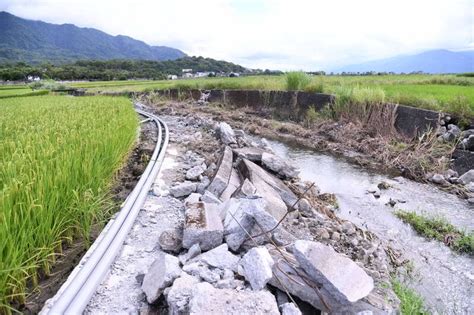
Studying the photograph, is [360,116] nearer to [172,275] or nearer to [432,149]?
[432,149]

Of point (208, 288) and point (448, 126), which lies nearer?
point (208, 288)

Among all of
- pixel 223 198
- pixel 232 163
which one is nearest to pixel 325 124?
pixel 232 163

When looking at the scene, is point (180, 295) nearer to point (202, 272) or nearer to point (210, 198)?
point (202, 272)

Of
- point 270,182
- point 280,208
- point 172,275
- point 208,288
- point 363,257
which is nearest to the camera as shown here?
point 208,288

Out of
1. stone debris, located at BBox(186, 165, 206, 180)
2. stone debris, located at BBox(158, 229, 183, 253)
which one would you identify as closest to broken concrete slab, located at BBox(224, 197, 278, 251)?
stone debris, located at BBox(158, 229, 183, 253)

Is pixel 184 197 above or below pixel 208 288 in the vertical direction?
below

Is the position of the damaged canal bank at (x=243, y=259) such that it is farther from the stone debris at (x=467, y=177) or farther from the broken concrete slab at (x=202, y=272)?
the stone debris at (x=467, y=177)

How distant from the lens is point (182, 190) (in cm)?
418

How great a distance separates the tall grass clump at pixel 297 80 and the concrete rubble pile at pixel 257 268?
36.3ft

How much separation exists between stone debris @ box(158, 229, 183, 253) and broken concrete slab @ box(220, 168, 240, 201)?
1.06 m

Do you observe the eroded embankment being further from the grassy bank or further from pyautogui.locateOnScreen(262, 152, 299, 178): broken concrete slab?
the grassy bank

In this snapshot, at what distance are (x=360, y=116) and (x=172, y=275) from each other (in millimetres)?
9340

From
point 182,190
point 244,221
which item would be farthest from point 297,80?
point 244,221

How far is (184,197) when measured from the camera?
4191 millimetres
